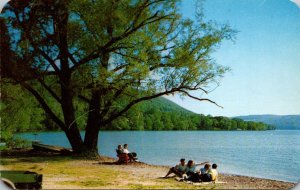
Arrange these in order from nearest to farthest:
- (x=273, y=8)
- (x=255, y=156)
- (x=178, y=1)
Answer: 1. (x=273, y=8)
2. (x=178, y=1)
3. (x=255, y=156)

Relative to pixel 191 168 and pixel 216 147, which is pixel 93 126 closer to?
pixel 216 147

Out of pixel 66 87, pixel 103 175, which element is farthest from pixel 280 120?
pixel 66 87

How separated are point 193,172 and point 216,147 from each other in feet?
5.39

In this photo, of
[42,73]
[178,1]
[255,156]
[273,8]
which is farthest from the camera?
[255,156]

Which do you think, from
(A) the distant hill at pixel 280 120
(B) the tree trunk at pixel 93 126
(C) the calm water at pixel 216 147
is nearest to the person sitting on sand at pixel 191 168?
(C) the calm water at pixel 216 147

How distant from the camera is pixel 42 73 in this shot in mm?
11953

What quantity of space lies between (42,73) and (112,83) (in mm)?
1535

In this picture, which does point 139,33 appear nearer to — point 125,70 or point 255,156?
point 125,70

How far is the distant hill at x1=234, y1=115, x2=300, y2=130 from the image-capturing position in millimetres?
10519

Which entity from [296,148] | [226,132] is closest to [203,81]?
[226,132]

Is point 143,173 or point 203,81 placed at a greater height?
point 203,81

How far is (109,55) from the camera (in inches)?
489

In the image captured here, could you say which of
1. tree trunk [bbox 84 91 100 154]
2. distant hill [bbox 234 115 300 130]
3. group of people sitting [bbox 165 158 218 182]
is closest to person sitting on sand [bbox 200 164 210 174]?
group of people sitting [bbox 165 158 218 182]

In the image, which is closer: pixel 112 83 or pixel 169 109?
pixel 169 109
